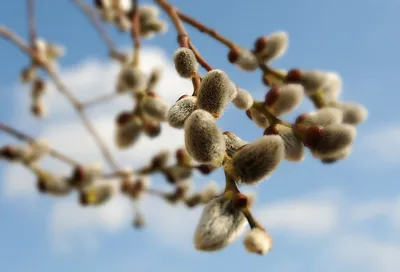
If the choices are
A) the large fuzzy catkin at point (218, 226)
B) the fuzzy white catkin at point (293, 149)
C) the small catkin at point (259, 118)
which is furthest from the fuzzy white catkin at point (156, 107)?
the large fuzzy catkin at point (218, 226)

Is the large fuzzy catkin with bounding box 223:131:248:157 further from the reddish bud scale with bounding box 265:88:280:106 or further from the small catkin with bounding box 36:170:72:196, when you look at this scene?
the small catkin with bounding box 36:170:72:196

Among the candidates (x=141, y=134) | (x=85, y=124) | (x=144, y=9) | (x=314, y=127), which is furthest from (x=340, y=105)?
(x=85, y=124)

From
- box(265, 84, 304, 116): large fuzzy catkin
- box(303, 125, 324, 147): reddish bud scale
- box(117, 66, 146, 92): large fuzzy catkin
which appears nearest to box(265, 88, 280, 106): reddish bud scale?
box(265, 84, 304, 116): large fuzzy catkin

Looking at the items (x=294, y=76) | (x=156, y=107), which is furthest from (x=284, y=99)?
(x=156, y=107)

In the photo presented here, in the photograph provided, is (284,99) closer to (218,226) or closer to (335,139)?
(335,139)

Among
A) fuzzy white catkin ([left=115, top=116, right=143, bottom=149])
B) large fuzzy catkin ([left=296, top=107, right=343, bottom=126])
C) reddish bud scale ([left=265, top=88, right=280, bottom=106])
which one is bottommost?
large fuzzy catkin ([left=296, top=107, right=343, bottom=126])

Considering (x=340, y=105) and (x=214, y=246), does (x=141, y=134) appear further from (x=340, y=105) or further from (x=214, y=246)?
(x=214, y=246)

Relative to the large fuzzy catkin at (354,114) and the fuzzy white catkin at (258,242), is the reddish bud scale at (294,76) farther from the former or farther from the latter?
the fuzzy white catkin at (258,242)
